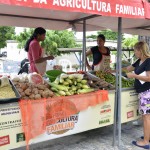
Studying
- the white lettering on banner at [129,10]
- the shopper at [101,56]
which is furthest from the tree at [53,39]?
the white lettering on banner at [129,10]

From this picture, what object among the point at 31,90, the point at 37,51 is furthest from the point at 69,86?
the point at 37,51

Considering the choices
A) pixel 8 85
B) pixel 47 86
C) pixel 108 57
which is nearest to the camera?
pixel 8 85

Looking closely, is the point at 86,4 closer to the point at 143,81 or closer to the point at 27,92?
the point at 27,92

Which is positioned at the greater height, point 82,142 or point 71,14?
point 71,14

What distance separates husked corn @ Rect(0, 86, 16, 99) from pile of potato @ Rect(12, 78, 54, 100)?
0.11 m

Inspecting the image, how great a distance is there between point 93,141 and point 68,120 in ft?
3.20

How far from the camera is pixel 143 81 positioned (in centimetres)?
381

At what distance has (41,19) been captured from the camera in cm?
498

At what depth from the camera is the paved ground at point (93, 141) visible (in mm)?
3920

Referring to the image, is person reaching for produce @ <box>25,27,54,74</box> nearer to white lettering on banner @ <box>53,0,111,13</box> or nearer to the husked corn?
the husked corn

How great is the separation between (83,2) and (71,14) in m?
1.97

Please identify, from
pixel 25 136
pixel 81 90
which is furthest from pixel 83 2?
pixel 25 136

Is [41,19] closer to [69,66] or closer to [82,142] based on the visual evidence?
[82,142]

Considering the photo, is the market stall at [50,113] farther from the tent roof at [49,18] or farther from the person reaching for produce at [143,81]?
the tent roof at [49,18]
